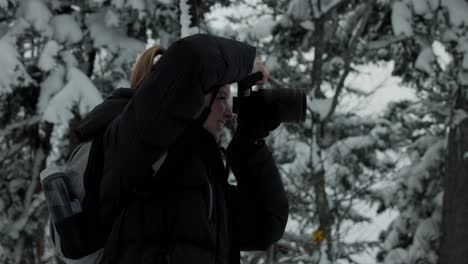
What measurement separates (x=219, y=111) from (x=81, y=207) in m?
0.49

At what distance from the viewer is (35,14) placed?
773cm

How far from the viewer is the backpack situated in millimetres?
1661

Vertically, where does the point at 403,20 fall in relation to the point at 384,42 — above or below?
above

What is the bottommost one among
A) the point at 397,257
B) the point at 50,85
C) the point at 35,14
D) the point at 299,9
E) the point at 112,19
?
the point at 397,257

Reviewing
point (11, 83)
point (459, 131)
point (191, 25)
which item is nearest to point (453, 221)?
point (459, 131)

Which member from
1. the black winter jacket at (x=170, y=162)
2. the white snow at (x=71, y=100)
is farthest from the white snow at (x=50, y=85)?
the black winter jacket at (x=170, y=162)

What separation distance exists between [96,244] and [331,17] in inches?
255

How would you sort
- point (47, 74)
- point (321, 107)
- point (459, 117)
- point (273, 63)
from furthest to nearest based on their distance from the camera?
point (273, 63) < point (47, 74) < point (459, 117) < point (321, 107)

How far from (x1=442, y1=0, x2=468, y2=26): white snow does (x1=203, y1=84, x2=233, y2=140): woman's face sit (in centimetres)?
522

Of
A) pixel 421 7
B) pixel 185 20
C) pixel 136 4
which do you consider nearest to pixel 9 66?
pixel 136 4

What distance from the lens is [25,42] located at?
8.24 meters

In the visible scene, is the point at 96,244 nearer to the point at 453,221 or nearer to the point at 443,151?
the point at 453,221

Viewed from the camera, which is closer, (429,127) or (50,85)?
(50,85)

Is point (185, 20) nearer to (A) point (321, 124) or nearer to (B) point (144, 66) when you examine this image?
(B) point (144, 66)
